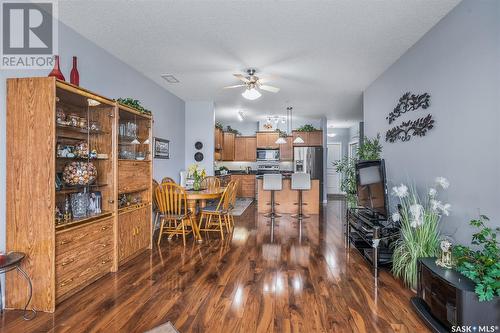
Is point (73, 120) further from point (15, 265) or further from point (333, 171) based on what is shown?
point (333, 171)

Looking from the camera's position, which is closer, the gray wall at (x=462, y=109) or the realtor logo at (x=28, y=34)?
the gray wall at (x=462, y=109)

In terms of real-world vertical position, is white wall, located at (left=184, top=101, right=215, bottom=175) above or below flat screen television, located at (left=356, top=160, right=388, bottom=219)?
above

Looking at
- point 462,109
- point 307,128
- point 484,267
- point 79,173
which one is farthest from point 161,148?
point 307,128

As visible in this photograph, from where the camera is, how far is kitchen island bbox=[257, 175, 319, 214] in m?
6.33

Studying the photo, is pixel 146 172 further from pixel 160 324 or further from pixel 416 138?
pixel 416 138


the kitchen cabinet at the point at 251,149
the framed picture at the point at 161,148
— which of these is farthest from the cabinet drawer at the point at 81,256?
the kitchen cabinet at the point at 251,149

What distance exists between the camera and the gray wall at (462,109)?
2.09 metres

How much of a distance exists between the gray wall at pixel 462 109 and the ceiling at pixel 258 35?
269mm

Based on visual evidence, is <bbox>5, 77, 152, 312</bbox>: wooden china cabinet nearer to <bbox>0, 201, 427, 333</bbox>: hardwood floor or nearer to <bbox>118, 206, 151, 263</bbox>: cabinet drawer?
<bbox>118, 206, 151, 263</bbox>: cabinet drawer

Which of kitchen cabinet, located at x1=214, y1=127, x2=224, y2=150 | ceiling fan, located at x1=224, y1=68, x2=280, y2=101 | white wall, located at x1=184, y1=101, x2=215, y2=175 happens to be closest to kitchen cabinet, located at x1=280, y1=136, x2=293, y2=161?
kitchen cabinet, located at x1=214, y1=127, x2=224, y2=150

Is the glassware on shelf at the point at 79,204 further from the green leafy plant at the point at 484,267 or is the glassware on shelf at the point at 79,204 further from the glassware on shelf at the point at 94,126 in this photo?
the green leafy plant at the point at 484,267

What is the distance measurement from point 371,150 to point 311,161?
372cm

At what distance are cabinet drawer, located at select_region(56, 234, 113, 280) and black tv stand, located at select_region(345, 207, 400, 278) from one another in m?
2.92

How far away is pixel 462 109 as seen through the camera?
242cm
